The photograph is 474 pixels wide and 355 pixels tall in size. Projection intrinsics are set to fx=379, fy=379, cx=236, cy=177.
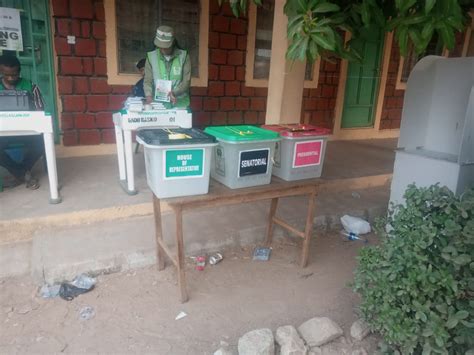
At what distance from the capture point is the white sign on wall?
436cm

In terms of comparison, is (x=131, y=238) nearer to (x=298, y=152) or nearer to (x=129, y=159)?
(x=129, y=159)

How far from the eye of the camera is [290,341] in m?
2.15

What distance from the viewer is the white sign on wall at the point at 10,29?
14.3 feet

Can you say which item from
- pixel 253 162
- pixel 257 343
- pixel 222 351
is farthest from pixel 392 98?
pixel 222 351

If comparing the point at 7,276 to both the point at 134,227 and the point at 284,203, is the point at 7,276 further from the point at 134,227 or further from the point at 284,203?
the point at 284,203

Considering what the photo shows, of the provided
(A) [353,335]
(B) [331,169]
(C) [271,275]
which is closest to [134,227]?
(C) [271,275]

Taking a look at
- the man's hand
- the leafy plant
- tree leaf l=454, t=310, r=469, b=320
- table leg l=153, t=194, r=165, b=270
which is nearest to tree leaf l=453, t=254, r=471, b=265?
tree leaf l=454, t=310, r=469, b=320

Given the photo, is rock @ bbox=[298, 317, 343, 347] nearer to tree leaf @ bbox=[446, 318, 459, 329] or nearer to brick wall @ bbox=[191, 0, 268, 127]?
tree leaf @ bbox=[446, 318, 459, 329]

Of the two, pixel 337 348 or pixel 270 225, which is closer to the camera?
pixel 337 348

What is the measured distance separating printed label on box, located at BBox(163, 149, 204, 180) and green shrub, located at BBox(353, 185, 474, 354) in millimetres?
1157

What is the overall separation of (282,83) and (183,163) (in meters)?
1.73

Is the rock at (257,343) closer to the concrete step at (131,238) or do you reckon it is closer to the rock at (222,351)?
the rock at (222,351)

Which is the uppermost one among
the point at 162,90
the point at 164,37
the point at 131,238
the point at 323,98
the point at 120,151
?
the point at 164,37

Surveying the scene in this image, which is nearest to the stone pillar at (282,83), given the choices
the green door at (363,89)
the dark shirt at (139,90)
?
the dark shirt at (139,90)
